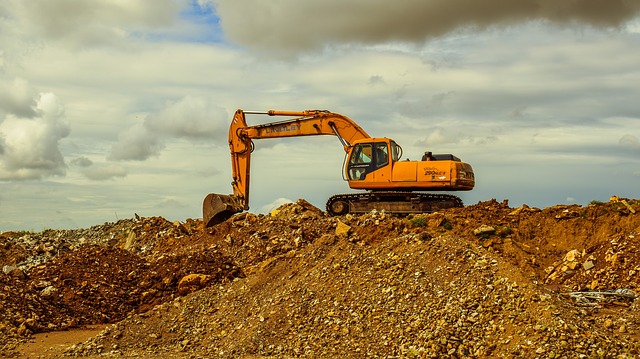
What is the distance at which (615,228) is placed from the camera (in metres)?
20.5

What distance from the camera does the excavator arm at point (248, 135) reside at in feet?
85.3

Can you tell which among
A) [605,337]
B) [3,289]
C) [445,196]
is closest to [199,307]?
[3,289]

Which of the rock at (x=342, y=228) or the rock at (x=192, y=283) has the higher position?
the rock at (x=342, y=228)

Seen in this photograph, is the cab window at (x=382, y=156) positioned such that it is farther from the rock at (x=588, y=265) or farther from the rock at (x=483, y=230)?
the rock at (x=588, y=265)

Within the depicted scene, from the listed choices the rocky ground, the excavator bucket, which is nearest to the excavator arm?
the excavator bucket

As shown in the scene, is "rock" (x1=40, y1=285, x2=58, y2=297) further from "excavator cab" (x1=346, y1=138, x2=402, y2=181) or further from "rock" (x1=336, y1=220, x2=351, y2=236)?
"excavator cab" (x1=346, y1=138, x2=402, y2=181)

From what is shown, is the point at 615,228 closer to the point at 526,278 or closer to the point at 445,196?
the point at 445,196

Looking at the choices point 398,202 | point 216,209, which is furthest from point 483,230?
point 216,209

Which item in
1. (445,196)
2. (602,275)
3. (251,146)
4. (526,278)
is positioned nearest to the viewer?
(526,278)

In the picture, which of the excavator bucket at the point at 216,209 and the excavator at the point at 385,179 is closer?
the excavator at the point at 385,179

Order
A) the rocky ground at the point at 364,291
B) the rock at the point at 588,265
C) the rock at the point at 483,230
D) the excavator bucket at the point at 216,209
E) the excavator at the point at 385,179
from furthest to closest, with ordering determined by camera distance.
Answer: the excavator bucket at the point at 216,209 < the excavator at the point at 385,179 < the rock at the point at 483,230 < the rock at the point at 588,265 < the rocky ground at the point at 364,291

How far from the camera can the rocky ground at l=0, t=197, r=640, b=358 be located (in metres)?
12.3

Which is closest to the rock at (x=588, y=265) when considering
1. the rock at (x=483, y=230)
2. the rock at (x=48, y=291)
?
the rock at (x=483, y=230)

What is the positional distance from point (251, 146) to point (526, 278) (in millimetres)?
15976
